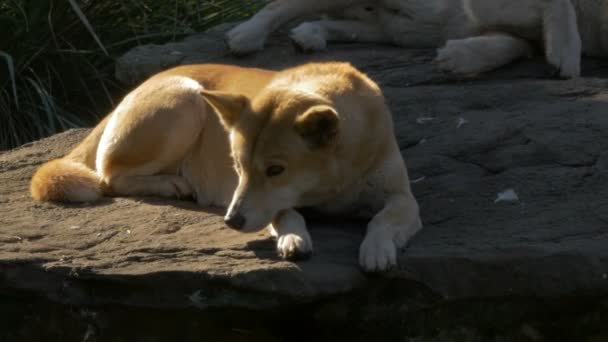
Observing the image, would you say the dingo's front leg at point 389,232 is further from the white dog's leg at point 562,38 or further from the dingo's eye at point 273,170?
the white dog's leg at point 562,38

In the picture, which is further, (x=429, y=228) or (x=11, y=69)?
(x=11, y=69)

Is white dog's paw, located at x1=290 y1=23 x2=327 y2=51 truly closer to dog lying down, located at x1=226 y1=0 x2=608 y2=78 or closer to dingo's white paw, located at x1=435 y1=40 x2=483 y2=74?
dog lying down, located at x1=226 y1=0 x2=608 y2=78

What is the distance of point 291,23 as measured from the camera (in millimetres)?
8836

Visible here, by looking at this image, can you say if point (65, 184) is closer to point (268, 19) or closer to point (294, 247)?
point (294, 247)

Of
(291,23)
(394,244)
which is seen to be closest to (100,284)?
(394,244)

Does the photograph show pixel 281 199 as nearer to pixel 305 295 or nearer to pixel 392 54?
pixel 305 295

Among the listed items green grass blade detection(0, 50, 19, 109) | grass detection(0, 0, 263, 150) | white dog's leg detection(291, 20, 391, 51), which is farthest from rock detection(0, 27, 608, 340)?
grass detection(0, 0, 263, 150)

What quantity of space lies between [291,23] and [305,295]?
15.3ft

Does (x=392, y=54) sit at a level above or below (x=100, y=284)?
below

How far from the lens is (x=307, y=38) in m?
8.30

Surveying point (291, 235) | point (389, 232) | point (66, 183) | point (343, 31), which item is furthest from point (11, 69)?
point (389, 232)

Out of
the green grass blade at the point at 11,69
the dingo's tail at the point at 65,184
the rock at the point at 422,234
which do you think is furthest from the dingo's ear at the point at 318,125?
the green grass blade at the point at 11,69

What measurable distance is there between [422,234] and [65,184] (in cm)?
187

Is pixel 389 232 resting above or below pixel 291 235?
below
